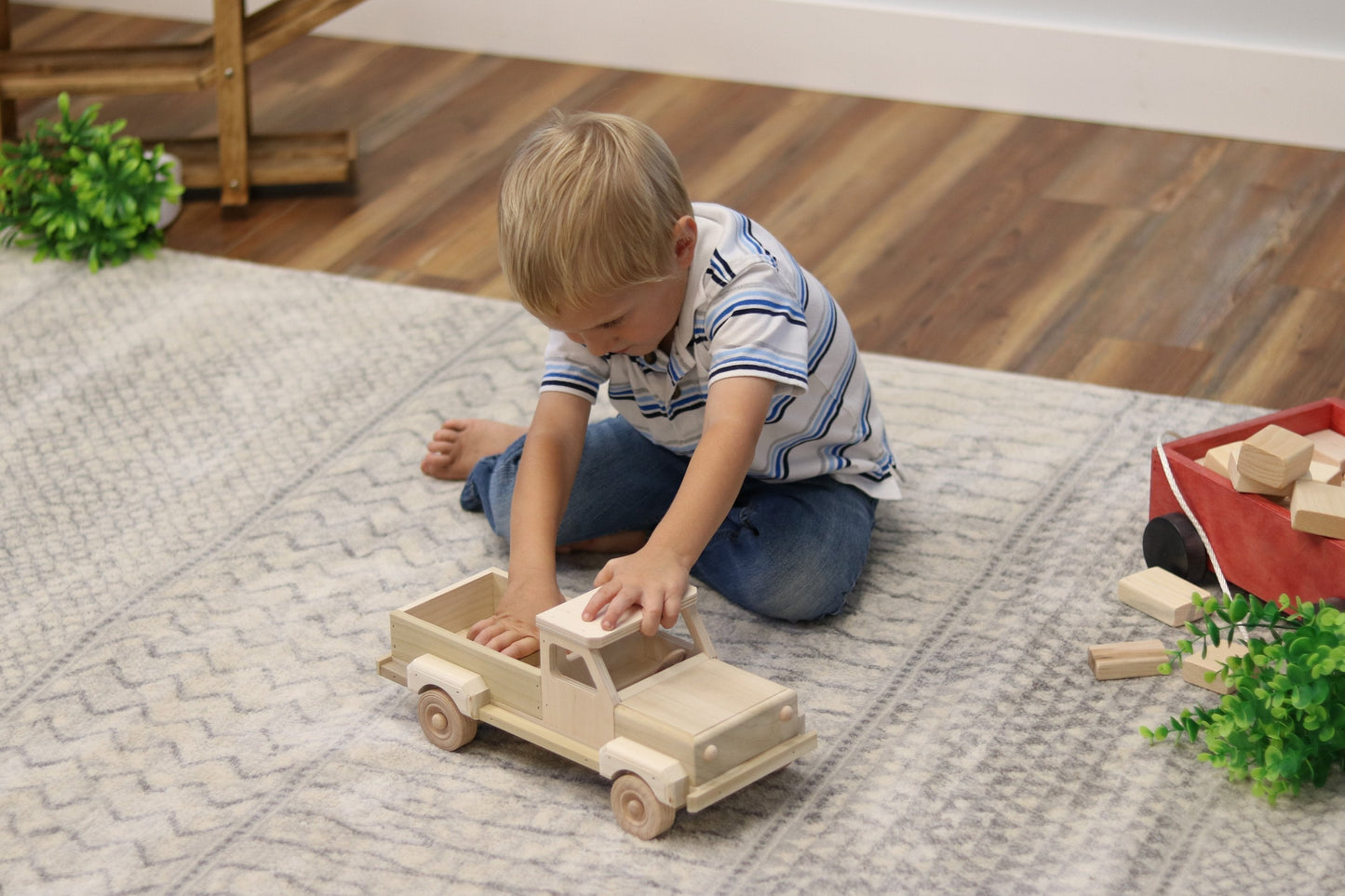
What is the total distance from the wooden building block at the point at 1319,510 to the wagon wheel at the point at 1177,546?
99 millimetres

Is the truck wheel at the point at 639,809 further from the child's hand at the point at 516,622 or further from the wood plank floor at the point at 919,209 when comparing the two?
the wood plank floor at the point at 919,209

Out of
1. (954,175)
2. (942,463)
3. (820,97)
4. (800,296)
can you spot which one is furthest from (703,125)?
(800,296)

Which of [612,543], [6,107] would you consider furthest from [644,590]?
[6,107]

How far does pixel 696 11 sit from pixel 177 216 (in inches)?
35.1

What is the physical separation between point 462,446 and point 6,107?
1.03 meters

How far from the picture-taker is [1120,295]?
177 cm

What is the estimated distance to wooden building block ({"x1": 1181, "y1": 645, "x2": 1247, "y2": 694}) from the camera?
1104 mm

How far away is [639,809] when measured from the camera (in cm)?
97

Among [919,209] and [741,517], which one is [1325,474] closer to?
[741,517]

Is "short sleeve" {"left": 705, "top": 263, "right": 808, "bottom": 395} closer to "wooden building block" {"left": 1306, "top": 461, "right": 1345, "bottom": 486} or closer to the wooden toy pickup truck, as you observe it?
the wooden toy pickup truck

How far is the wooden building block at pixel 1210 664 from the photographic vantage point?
1104mm

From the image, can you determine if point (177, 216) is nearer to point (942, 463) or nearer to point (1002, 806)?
point (942, 463)

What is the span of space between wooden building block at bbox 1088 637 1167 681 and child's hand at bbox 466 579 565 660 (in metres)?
0.41

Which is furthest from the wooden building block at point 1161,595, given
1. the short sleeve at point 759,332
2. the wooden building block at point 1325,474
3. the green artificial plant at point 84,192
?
the green artificial plant at point 84,192
